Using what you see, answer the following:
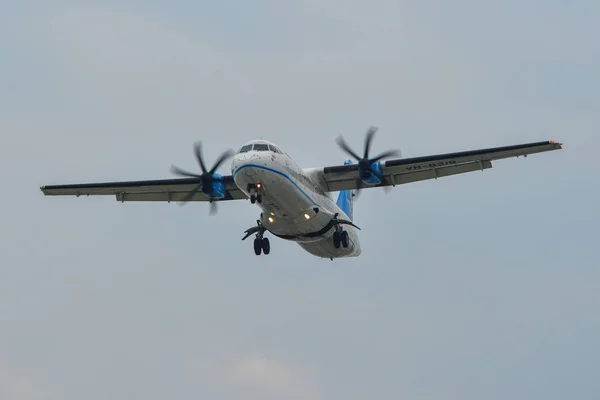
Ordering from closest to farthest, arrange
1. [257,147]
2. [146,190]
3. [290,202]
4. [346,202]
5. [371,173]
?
1. [257,147]
2. [290,202]
3. [371,173]
4. [146,190]
5. [346,202]

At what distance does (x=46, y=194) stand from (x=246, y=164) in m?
11.6

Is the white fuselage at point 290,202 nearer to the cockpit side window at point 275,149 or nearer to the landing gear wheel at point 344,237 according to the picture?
the cockpit side window at point 275,149

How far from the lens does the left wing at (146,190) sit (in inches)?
1535

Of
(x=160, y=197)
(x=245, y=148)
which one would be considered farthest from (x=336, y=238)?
(x=160, y=197)

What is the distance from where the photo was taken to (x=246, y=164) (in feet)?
107

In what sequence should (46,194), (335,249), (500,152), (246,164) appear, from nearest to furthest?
(246,164) → (500,152) → (335,249) → (46,194)

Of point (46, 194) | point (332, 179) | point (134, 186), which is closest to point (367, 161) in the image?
point (332, 179)

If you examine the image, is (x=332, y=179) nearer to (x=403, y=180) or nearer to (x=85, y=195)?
(x=403, y=180)

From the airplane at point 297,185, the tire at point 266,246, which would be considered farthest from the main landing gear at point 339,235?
the tire at point 266,246

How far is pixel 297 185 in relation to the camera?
3434 centimetres

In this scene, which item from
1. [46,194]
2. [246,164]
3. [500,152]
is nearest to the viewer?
[246,164]

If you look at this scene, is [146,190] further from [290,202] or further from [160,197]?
[290,202]

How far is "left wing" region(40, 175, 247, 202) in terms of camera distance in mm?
39000

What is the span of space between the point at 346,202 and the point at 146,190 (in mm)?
8937
